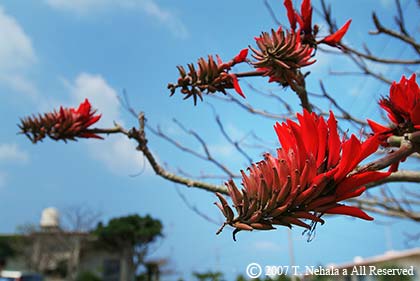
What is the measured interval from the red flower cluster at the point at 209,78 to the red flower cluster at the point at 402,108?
0.85 feet

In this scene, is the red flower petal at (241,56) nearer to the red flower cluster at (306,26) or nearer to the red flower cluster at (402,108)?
the red flower cluster at (306,26)

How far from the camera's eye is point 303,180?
34 centimetres

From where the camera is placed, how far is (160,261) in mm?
14406

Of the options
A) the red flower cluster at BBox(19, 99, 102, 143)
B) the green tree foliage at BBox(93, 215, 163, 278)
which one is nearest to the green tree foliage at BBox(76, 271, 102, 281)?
the green tree foliage at BBox(93, 215, 163, 278)

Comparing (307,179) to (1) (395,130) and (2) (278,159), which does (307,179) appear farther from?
(1) (395,130)

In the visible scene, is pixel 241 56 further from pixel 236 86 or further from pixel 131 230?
pixel 131 230

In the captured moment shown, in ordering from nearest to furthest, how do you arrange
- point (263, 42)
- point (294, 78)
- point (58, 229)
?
point (263, 42) < point (294, 78) < point (58, 229)

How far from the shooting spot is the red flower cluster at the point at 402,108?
445mm

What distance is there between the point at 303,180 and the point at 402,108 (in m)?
0.21

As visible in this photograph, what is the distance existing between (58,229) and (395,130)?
14815 mm

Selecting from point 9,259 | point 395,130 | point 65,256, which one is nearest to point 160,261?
point 65,256

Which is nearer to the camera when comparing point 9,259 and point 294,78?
point 294,78

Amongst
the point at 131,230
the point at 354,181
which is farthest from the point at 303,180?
the point at 131,230

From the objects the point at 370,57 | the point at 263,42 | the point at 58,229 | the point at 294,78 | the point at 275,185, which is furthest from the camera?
the point at 58,229
